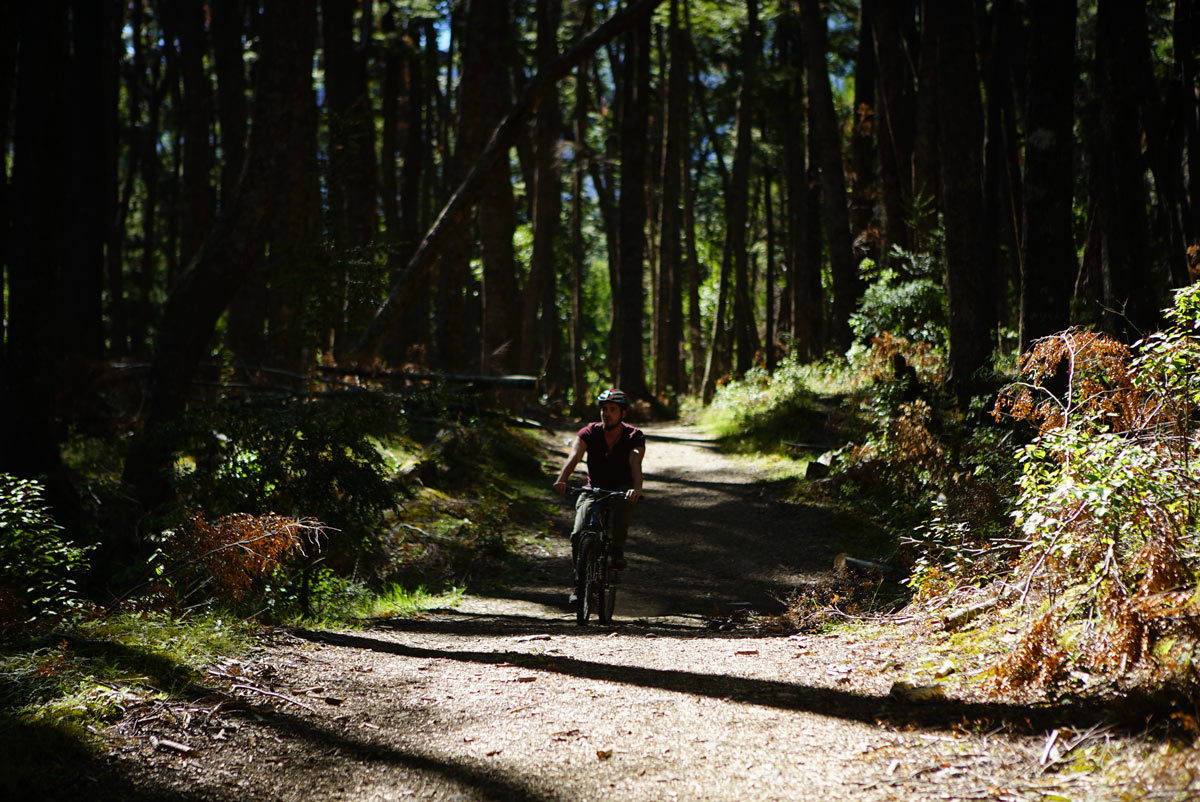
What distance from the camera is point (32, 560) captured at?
6.30 m

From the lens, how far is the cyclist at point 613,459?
813cm

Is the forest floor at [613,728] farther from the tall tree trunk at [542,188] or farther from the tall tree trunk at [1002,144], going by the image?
the tall tree trunk at [542,188]

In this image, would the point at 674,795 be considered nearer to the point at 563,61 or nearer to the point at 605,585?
the point at 605,585

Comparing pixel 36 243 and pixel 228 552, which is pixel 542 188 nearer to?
pixel 36 243

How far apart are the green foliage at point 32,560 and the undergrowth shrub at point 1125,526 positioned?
603 centimetres

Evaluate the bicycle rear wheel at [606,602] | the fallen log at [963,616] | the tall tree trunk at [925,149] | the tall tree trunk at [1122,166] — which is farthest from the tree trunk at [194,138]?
the fallen log at [963,616]

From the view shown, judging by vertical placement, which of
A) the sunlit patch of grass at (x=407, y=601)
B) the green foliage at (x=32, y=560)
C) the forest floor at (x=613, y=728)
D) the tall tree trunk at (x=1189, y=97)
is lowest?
the sunlit patch of grass at (x=407, y=601)

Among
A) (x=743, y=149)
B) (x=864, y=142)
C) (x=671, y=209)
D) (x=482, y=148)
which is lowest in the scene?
(x=482, y=148)

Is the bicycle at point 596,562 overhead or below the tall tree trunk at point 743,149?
below

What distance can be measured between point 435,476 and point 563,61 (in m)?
6.95

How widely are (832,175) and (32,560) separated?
1675cm

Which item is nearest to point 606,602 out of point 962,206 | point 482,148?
point 962,206

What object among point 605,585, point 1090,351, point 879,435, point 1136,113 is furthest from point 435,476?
point 1136,113

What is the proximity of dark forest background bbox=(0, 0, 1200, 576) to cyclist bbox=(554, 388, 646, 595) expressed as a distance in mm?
3011
